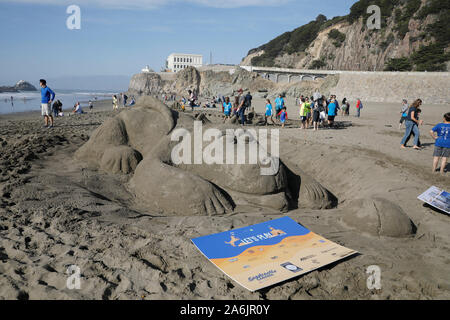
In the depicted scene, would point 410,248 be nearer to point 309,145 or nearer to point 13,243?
point 13,243

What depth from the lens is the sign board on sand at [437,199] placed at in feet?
12.7

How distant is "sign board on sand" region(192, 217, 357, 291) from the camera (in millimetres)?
2633

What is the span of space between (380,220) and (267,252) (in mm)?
1493

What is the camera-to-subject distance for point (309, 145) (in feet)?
24.8

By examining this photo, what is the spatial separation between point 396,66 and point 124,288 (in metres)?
43.8

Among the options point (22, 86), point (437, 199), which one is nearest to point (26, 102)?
point (437, 199)

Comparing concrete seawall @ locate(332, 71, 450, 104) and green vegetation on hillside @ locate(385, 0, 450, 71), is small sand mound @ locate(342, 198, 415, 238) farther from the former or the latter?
green vegetation on hillside @ locate(385, 0, 450, 71)

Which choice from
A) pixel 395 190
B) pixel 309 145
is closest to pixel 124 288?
pixel 395 190

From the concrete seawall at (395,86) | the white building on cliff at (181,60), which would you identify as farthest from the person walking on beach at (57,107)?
the white building on cliff at (181,60)

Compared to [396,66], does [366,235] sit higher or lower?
lower

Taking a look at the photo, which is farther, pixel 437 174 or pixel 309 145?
pixel 309 145

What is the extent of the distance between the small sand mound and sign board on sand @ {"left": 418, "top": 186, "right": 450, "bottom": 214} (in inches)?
24.0
